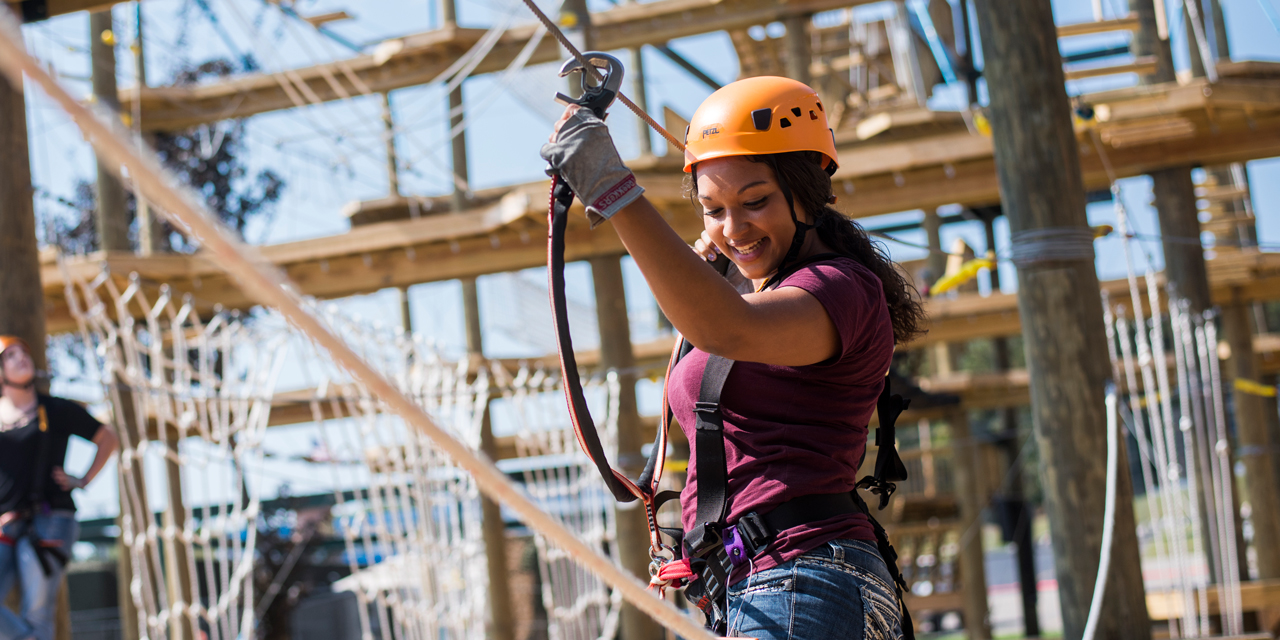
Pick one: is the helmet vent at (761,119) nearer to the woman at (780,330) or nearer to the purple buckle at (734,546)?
the woman at (780,330)

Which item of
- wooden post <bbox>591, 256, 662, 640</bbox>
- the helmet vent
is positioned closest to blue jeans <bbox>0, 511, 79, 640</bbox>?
wooden post <bbox>591, 256, 662, 640</bbox>

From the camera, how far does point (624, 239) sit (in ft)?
4.19

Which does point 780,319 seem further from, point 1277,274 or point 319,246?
point 1277,274

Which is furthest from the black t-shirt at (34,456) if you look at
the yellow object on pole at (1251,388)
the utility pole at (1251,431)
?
the yellow object on pole at (1251,388)

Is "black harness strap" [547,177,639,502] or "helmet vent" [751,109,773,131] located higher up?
"helmet vent" [751,109,773,131]

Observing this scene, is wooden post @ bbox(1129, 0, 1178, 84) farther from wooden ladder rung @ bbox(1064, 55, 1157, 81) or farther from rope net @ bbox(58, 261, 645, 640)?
rope net @ bbox(58, 261, 645, 640)

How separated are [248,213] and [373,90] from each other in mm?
4709

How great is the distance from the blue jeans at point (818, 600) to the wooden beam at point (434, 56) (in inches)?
252

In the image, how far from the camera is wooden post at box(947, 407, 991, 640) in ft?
33.0

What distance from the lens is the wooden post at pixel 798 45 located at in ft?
24.8

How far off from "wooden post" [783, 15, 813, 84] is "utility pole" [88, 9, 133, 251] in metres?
4.51

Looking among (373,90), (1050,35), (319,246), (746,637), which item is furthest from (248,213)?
(746,637)

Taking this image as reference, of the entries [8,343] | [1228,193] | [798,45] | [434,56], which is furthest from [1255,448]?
[8,343]

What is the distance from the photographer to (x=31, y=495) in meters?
4.41
